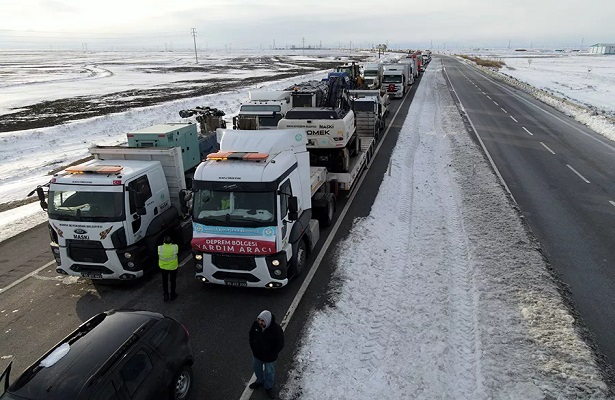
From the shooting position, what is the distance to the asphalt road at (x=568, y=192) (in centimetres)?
914

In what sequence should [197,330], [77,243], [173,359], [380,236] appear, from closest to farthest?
1. [173,359]
2. [197,330]
3. [77,243]
4. [380,236]

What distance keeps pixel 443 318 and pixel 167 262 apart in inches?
230

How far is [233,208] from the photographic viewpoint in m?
8.76

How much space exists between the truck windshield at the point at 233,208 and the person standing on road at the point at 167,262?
0.80 metres

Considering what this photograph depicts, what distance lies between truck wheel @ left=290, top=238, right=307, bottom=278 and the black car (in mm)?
3406

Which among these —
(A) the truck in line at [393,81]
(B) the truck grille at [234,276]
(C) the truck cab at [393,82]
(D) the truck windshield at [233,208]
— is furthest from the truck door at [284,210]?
(C) the truck cab at [393,82]

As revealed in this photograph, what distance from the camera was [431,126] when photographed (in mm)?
27078

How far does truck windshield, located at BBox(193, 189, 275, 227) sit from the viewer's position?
8.62 meters

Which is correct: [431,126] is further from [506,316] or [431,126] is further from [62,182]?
[62,182]

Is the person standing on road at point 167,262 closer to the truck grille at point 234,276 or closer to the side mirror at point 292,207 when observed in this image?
the truck grille at point 234,276

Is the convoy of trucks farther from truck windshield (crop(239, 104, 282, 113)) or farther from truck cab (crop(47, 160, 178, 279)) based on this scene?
truck windshield (crop(239, 104, 282, 113))

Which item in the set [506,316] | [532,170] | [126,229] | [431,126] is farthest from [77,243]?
[431,126]

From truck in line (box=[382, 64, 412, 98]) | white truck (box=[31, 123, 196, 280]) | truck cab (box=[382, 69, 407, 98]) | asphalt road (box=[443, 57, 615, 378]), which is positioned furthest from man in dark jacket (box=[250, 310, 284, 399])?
truck cab (box=[382, 69, 407, 98])

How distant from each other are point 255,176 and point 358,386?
4.44 metres
